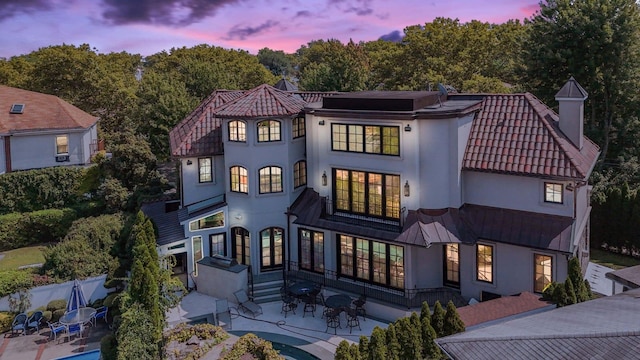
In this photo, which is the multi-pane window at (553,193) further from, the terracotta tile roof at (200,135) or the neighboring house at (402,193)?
the terracotta tile roof at (200,135)

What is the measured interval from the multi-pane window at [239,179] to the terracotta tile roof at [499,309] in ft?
37.8

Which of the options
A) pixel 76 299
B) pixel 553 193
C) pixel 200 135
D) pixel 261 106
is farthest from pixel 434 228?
pixel 76 299

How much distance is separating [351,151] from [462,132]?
461 centimetres

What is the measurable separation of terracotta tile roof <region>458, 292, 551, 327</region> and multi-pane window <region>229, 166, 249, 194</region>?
37.8 ft

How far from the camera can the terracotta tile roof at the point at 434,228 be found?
2003cm

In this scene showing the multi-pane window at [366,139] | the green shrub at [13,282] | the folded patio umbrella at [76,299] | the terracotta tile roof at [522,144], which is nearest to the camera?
the terracotta tile roof at [522,144]

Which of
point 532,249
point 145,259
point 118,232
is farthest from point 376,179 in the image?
point 118,232

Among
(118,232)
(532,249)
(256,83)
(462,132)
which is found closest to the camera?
(532,249)

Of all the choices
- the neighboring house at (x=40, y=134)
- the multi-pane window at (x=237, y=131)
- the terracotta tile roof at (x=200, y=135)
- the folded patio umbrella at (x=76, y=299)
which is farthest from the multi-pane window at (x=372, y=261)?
the neighboring house at (x=40, y=134)

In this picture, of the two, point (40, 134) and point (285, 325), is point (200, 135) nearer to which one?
point (285, 325)

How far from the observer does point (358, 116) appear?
→ 21.4 metres

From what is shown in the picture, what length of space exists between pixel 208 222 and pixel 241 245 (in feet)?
6.17

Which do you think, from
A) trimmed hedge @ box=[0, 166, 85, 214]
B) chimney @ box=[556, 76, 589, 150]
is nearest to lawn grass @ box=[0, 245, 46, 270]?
trimmed hedge @ box=[0, 166, 85, 214]

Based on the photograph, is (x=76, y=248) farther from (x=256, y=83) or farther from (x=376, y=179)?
(x=256, y=83)
